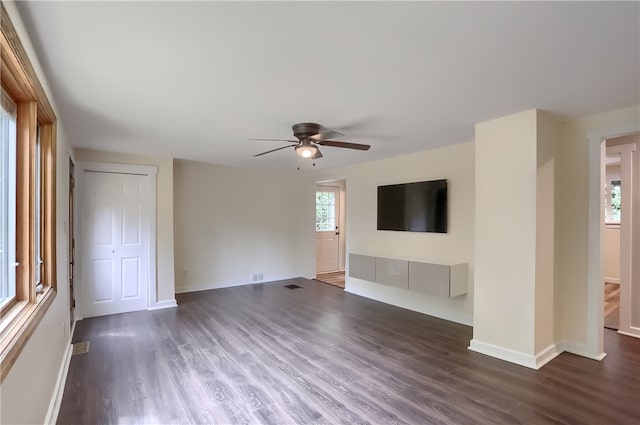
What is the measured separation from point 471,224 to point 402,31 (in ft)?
9.79

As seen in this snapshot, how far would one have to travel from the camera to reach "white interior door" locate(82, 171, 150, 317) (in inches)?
169

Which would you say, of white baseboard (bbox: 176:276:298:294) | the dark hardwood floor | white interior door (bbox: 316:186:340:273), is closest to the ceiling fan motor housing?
the dark hardwood floor

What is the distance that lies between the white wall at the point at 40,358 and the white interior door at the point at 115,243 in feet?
A: 4.69

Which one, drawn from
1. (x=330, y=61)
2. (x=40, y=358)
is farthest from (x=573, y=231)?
(x=40, y=358)

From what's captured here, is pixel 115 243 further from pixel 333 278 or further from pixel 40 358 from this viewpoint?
pixel 333 278

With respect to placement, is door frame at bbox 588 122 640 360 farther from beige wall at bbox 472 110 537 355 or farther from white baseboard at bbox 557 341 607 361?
beige wall at bbox 472 110 537 355

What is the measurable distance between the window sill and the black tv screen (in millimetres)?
4044

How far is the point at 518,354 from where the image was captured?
291 centimetres

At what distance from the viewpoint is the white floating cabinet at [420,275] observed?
385 cm

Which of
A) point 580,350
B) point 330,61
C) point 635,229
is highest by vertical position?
point 330,61

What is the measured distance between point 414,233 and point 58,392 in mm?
4121

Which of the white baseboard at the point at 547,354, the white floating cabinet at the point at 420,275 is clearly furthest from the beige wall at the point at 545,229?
the white floating cabinet at the point at 420,275

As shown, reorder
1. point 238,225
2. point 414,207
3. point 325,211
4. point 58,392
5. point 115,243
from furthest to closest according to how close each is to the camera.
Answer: point 325,211
point 238,225
point 414,207
point 115,243
point 58,392

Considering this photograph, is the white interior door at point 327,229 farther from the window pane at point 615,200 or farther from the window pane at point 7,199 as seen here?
the window pane at point 7,199
